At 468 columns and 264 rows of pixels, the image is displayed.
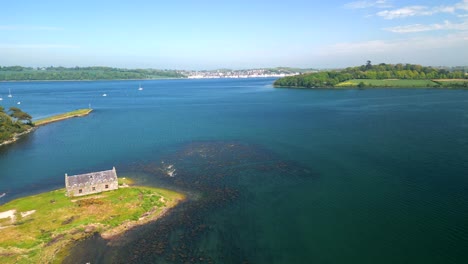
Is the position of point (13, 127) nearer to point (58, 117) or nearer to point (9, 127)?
point (9, 127)

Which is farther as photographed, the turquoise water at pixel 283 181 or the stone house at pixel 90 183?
the stone house at pixel 90 183

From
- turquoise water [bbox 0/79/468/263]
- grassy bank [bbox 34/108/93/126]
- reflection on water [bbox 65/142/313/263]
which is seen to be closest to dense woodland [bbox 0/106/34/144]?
turquoise water [bbox 0/79/468/263]

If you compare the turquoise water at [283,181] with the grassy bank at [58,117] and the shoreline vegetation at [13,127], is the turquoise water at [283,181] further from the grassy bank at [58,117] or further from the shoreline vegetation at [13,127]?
the grassy bank at [58,117]

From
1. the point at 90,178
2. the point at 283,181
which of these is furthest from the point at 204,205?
the point at 90,178

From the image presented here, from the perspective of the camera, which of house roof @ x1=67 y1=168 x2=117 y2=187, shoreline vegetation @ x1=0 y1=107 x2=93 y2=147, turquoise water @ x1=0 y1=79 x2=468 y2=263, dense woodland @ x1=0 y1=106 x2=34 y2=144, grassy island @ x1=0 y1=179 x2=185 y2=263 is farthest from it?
shoreline vegetation @ x1=0 y1=107 x2=93 y2=147

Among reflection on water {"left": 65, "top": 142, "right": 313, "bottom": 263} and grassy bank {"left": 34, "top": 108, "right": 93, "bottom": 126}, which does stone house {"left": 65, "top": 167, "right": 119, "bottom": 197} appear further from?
grassy bank {"left": 34, "top": 108, "right": 93, "bottom": 126}

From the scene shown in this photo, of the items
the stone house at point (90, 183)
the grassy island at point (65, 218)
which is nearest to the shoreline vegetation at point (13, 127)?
the grassy island at point (65, 218)
